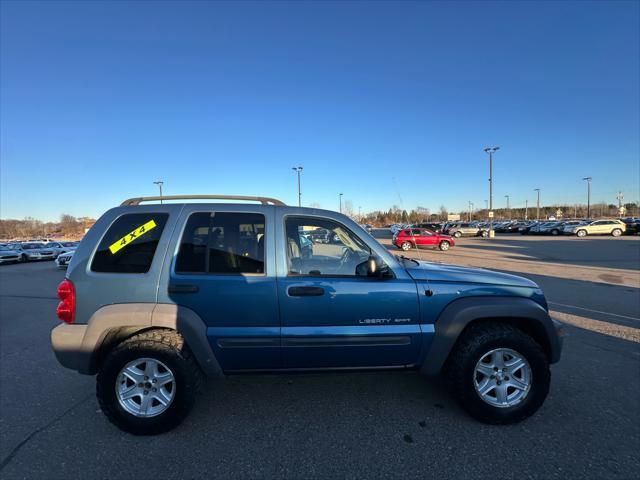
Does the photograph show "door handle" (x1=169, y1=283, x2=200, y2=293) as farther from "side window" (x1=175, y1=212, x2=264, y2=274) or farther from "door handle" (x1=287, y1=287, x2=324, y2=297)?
"door handle" (x1=287, y1=287, x2=324, y2=297)

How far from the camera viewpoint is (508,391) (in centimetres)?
288

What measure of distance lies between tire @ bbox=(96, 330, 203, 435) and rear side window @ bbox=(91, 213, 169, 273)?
24.4 inches

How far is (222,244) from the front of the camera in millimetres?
2824

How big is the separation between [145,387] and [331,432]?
5.42 ft

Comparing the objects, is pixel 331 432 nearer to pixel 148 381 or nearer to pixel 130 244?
pixel 148 381

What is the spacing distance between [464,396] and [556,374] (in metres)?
1.68

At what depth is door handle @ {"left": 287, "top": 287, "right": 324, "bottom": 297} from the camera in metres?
2.69

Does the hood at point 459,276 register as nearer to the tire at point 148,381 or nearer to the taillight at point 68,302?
the tire at point 148,381

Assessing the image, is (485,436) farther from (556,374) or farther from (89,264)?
(89,264)

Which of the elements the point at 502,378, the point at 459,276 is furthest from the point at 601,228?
the point at 459,276

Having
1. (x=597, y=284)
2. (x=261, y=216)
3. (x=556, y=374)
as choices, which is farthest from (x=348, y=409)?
(x=597, y=284)

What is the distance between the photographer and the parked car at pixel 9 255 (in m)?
20.2

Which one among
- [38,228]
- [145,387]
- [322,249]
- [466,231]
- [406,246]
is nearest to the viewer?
[145,387]

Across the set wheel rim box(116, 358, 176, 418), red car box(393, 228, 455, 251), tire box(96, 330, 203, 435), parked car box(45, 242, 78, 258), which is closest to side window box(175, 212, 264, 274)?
tire box(96, 330, 203, 435)
